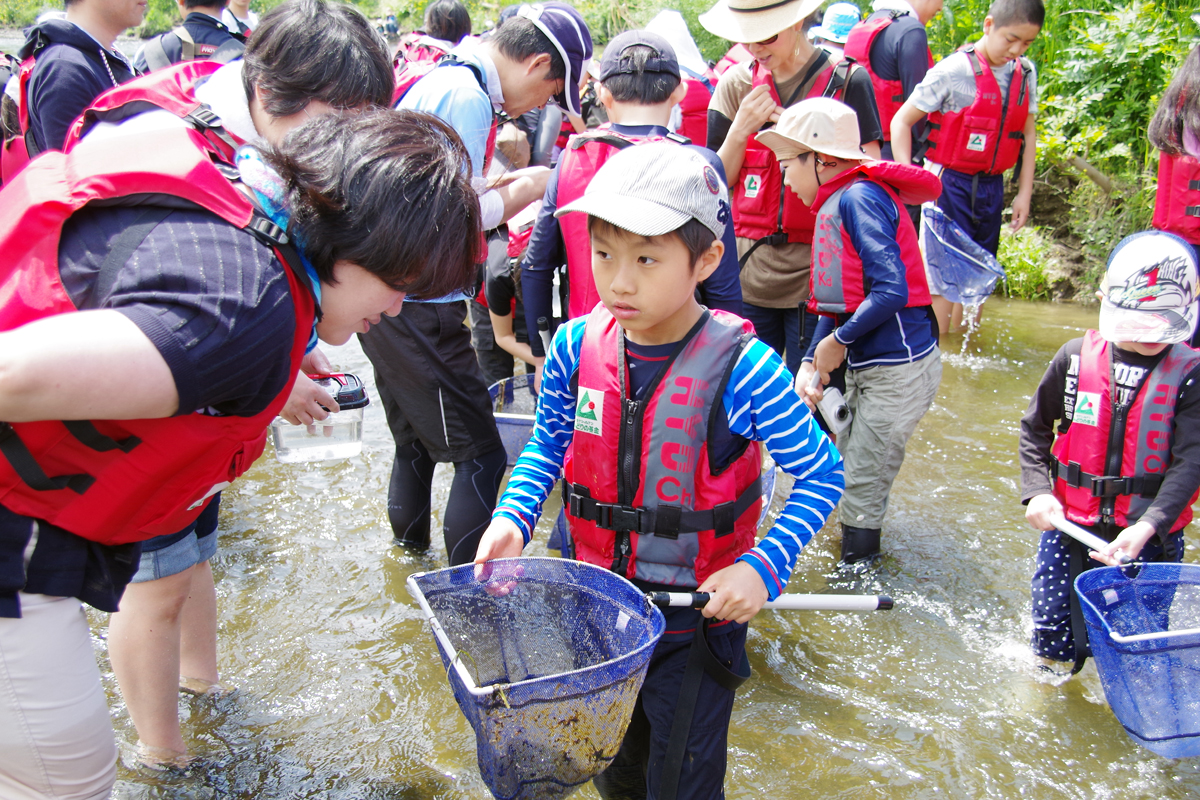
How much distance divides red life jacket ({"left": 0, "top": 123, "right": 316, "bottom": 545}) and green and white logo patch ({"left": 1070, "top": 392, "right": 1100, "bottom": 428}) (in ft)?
8.28

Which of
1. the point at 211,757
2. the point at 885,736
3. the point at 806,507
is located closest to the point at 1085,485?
the point at 885,736

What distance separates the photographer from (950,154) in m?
6.18

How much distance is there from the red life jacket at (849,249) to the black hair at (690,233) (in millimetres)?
1703

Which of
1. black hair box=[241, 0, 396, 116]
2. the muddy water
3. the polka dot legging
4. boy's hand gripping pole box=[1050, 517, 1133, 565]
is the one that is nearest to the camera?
black hair box=[241, 0, 396, 116]

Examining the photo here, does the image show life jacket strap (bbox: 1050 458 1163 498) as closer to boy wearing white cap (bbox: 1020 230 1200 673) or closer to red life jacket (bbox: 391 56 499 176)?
boy wearing white cap (bbox: 1020 230 1200 673)

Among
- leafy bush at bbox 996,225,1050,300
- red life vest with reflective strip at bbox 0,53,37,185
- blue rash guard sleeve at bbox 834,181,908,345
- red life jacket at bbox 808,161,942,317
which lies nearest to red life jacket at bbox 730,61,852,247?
red life jacket at bbox 808,161,942,317

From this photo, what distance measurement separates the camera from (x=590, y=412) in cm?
212

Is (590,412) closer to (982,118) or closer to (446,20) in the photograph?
(446,20)

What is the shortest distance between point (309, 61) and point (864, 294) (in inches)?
90.8

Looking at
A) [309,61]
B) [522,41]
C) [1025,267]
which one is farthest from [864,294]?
[1025,267]

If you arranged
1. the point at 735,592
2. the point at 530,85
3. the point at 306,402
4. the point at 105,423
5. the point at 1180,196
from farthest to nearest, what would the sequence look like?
1. the point at 1180,196
2. the point at 530,85
3. the point at 306,402
4. the point at 735,592
5. the point at 105,423

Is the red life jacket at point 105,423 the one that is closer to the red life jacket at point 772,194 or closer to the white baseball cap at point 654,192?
the white baseball cap at point 654,192

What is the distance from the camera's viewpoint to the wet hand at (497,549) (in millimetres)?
1916

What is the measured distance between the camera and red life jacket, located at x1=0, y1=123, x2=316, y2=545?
1.39 metres
